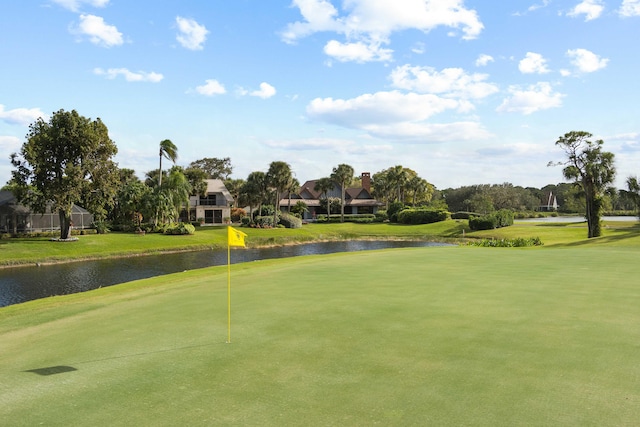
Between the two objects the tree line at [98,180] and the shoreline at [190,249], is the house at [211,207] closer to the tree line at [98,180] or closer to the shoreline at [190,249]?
the tree line at [98,180]

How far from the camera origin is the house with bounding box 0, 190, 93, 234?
4708 cm

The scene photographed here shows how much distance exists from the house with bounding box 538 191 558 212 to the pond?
108 m

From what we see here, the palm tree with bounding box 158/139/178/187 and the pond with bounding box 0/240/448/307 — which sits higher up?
the palm tree with bounding box 158/139/178/187

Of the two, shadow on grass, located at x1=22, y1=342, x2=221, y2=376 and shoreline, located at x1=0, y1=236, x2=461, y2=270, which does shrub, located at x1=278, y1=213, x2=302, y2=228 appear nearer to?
shoreline, located at x1=0, y1=236, x2=461, y2=270

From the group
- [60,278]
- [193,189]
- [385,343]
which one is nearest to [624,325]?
[385,343]

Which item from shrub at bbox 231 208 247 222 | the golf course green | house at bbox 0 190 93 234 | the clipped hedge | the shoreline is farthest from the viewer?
shrub at bbox 231 208 247 222

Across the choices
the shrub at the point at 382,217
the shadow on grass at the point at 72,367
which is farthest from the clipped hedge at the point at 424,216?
the shadow on grass at the point at 72,367

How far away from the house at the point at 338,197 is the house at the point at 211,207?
17.2 meters

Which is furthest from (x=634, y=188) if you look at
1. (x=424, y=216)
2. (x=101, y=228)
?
(x=101, y=228)

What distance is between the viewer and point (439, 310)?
10.7 metres

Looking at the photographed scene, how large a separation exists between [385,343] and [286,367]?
79.3 inches

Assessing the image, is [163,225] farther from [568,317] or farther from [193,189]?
[568,317]

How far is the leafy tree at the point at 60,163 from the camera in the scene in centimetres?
A: 4231

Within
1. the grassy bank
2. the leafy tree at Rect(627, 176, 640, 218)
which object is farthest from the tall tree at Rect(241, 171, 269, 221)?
the leafy tree at Rect(627, 176, 640, 218)
